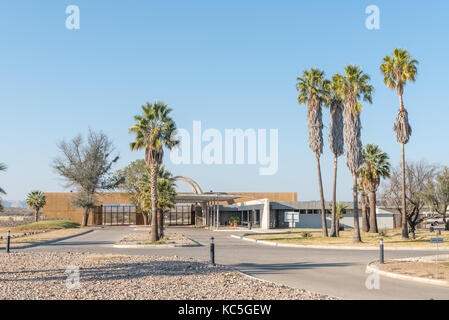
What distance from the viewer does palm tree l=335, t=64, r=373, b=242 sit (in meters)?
33.0

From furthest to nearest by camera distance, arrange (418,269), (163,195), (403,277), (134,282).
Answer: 1. (163,195)
2. (418,269)
3. (403,277)
4. (134,282)

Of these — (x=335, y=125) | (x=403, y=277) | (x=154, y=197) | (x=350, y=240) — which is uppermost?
(x=335, y=125)

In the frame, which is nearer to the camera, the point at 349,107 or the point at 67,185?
the point at 349,107

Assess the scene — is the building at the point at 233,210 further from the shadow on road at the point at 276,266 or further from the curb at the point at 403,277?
the curb at the point at 403,277

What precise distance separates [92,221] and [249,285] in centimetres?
7285

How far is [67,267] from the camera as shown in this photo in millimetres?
16094

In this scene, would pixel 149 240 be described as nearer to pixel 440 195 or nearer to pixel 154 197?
pixel 154 197

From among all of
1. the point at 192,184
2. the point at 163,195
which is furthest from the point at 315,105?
the point at 192,184

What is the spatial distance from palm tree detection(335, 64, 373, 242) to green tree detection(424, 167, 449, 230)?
18.0 meters

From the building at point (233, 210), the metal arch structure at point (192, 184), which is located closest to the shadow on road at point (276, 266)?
the building at point (233, 210)

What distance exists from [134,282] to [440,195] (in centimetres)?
4294

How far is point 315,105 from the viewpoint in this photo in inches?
1453
